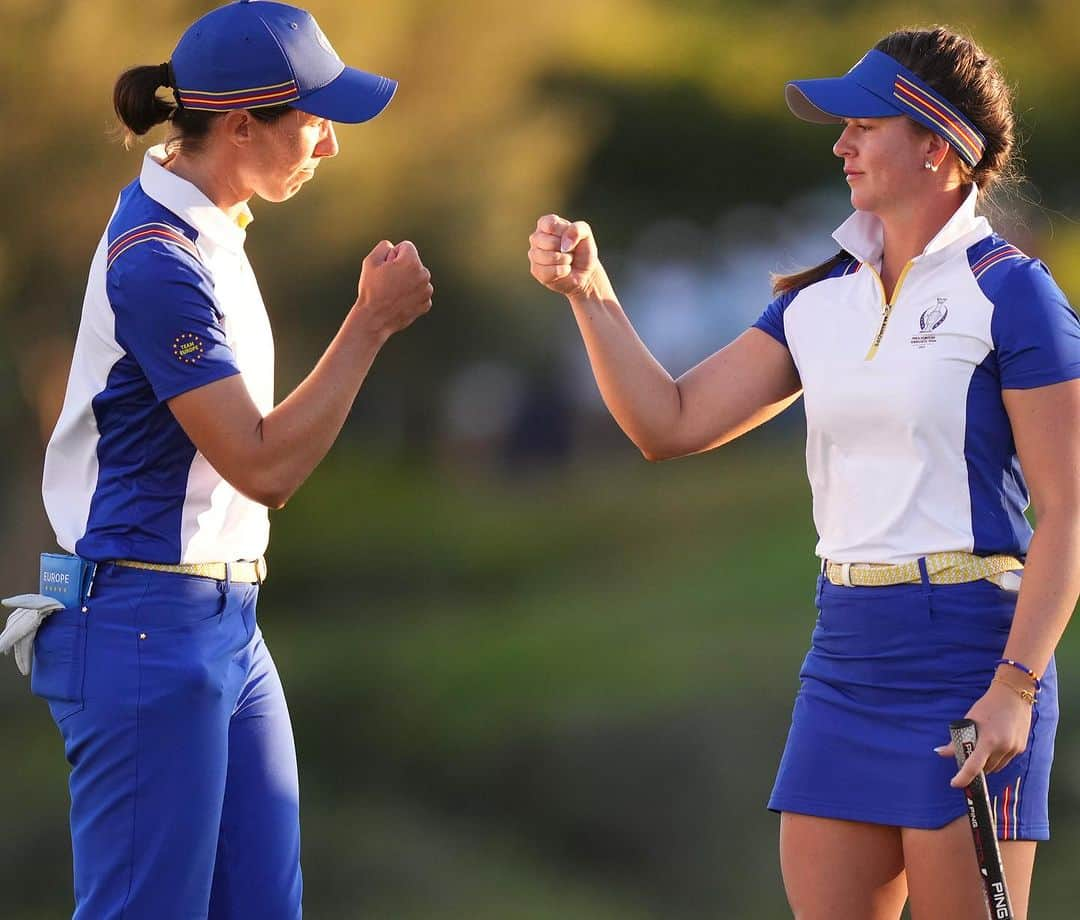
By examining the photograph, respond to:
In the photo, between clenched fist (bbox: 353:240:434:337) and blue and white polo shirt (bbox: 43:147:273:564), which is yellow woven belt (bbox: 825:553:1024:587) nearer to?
clenched fist (bbox: 353:240:434:337)

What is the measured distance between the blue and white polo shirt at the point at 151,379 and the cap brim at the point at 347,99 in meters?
0.19

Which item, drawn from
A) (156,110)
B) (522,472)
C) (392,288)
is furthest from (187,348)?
(522,472)

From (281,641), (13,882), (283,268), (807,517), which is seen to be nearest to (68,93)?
(283,268)

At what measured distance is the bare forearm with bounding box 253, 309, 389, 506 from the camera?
189cm

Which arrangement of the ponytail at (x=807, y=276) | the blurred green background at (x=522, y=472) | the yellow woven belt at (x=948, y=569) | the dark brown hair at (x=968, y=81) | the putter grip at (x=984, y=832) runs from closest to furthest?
the putter grip at (x=984, y=832)
the yellow woven belt at (x=948, y=569)
the dark brown hair at (x=968, y=81)
the ponytail at (x=807, y=276)
the blurred green background at (x=522, y=472)

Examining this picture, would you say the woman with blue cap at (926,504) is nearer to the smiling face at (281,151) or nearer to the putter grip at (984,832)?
the putter grip at (984,832)

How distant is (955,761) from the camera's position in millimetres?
1923

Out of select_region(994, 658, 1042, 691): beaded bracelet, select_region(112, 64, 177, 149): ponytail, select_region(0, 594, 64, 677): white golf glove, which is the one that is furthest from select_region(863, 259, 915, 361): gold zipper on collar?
select_region(0, 594, 64, 677): white golf glove

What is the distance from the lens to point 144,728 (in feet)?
6.28

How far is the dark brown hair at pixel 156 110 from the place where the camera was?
204 centimetres

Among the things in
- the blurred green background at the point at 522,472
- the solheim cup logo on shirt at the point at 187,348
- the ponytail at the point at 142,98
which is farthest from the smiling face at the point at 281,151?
the blurred green background at the point at 522,472

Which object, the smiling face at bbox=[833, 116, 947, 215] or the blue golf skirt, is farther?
the smiling face at bbox=[833, 116, 947, 215]

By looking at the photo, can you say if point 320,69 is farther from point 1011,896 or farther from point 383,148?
point 383,148

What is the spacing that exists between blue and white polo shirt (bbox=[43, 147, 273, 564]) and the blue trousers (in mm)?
66
